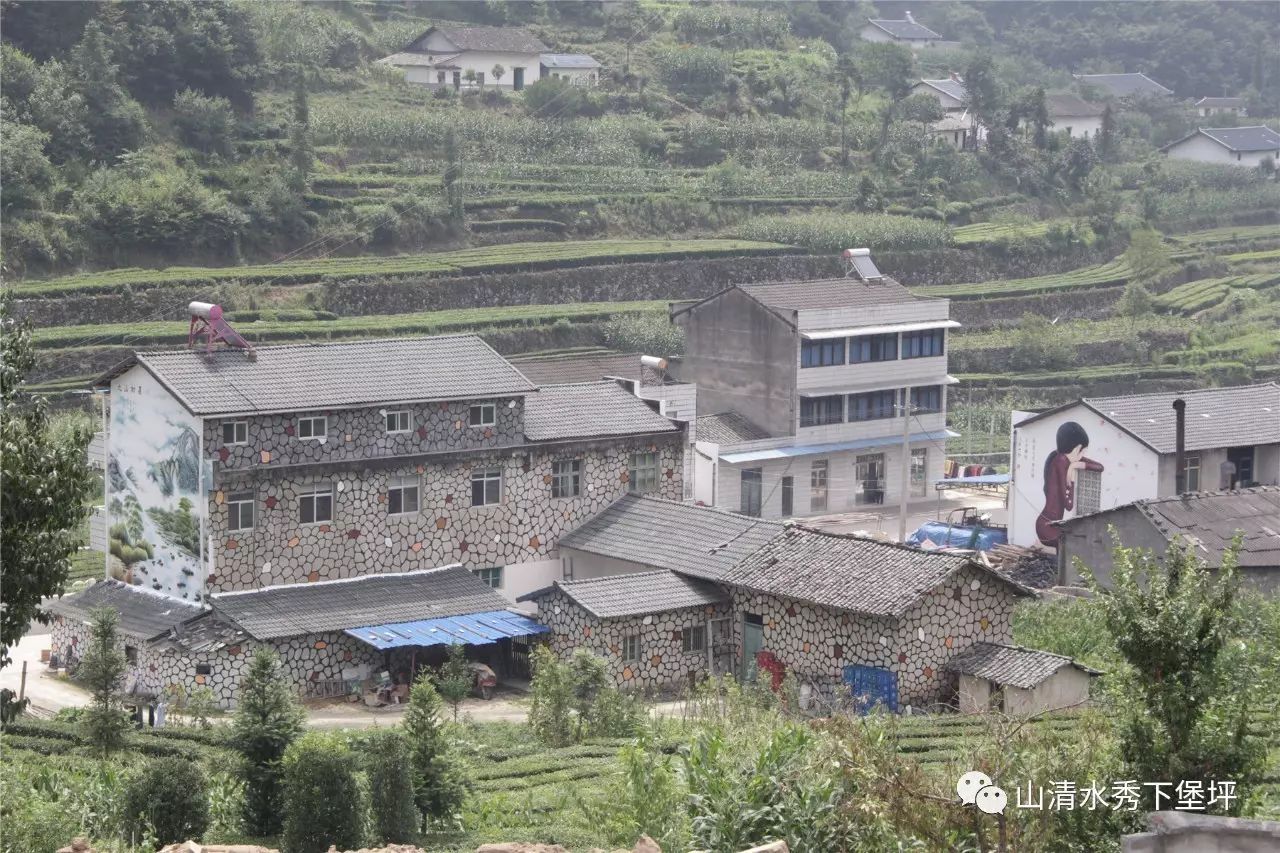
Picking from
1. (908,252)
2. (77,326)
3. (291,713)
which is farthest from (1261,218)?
(291,713)

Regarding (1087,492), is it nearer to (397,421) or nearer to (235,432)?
(397,421)

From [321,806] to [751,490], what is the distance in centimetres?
2200

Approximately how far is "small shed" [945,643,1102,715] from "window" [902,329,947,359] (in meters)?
15.3

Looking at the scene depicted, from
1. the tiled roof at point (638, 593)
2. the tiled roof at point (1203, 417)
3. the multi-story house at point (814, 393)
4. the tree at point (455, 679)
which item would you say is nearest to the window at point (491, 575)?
the tiled roof at point (638, 593)

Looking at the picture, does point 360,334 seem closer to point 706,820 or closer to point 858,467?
Answer: point 858,467

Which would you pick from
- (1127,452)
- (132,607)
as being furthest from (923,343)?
(132,607)

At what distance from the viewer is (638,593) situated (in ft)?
85.8

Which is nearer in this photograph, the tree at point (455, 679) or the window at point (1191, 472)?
the tree at point (455, 679)

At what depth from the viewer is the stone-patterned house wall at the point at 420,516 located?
26.1 m

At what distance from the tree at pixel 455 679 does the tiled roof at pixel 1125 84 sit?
63.7 m

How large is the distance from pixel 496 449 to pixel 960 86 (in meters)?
47.0

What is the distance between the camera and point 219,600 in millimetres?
25281

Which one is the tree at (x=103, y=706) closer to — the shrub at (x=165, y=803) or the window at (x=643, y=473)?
the shrub at (x=165, y=803)

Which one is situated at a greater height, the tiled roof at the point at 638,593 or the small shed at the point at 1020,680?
the tiled roof at the point at 638,593
